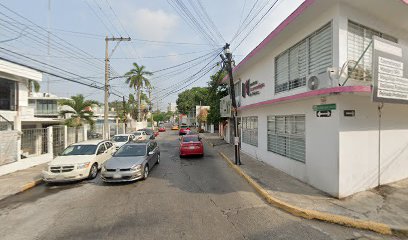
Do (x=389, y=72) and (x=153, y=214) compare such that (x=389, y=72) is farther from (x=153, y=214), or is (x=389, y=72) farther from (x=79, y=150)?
(x=79, y=150)

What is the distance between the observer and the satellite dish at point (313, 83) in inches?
264

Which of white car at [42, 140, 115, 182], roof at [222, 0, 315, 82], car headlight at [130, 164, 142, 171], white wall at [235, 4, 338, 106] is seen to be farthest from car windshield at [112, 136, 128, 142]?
roof at [222, 0, 315, 82]

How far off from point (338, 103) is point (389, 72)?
1.63 metres

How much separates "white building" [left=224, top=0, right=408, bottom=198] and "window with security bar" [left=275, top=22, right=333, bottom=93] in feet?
0.11

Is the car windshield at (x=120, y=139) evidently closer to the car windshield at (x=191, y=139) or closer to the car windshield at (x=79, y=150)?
the car windshield at (x=191, y=139)

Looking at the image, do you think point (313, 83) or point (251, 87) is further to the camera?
point (251, 87)

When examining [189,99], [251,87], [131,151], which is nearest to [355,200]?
[131,151]

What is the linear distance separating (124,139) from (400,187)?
52.6 feet

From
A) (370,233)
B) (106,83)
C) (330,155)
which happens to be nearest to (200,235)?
(370,233)

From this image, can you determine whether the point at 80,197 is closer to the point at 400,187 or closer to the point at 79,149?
the point at 79,149

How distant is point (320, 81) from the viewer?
21.5 ft

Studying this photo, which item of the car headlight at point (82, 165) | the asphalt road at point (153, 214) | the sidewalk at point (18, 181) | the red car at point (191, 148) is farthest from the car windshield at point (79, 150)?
the red car at point (191, 148)

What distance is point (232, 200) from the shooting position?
6.30m

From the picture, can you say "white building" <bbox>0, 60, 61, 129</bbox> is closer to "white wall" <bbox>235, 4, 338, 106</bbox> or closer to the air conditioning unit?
"white wall" <bbox>235, 4, 338, 106</bbox>
